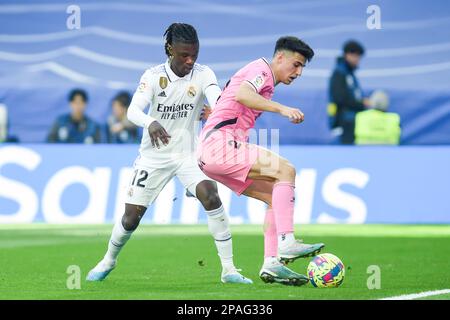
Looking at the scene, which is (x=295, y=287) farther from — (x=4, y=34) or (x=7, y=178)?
(x=4, y=34)

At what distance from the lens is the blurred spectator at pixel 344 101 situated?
19188mm

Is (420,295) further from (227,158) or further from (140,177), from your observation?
(140,177)

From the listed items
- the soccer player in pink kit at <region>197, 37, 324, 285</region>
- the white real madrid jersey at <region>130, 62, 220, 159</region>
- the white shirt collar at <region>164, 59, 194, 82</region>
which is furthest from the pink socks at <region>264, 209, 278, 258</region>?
the white shirt collar at <region>164, 59, 194, 82</region>

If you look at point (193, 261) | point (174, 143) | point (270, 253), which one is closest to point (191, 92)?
point (174, 143)

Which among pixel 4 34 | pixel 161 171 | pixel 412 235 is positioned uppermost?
pixel 4 34

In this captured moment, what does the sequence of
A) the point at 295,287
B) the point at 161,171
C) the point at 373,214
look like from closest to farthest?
1. the point at 295,287
2. the point at 161,171
3. the point at 373,214

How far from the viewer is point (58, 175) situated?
57.7 feet

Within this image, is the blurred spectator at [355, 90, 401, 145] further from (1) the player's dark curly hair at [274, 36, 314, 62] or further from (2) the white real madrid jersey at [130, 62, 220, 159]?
(1) the player's dark curly hair at [274, 36, 314, 62]

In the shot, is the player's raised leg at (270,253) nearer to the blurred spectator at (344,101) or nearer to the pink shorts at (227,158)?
the pink shorts at (227,158)

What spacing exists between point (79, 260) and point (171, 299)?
393cm

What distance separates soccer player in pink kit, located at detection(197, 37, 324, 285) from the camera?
9742 millimetres

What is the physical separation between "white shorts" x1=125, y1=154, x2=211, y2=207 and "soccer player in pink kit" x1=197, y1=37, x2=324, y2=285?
0.52m

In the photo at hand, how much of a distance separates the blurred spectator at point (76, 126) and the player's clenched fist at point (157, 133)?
944cm
